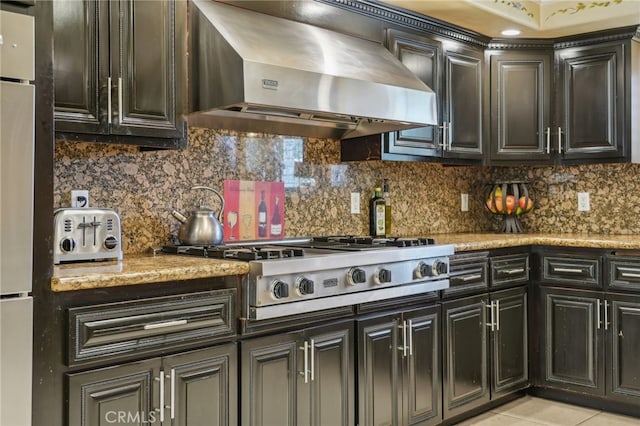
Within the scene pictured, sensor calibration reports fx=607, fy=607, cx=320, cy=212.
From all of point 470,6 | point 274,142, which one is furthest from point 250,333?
point 470,6

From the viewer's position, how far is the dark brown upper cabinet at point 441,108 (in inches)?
128

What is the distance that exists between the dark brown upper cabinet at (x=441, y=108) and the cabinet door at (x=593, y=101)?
562mm

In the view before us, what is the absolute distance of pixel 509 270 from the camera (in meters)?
3.38

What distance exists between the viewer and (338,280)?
2379 millimetres

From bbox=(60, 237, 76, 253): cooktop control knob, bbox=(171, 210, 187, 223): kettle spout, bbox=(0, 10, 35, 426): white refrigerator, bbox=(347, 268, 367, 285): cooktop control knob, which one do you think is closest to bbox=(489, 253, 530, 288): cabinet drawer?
bbox=(347, 268, 367, 285): cooktop control knob

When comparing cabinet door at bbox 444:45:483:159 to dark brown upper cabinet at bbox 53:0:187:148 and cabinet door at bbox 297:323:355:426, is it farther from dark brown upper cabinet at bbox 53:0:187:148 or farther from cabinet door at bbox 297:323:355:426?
dark brown upper cabinet at bbox 53:0:187:148

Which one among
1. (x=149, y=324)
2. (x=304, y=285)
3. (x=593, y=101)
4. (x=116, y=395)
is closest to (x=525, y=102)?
(x=593, y=101)

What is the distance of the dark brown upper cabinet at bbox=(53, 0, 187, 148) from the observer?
2045 millimetres

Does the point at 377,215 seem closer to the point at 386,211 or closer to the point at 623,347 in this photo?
the point at 386,211

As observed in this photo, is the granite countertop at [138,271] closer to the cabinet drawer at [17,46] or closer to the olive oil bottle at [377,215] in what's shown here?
the cabinet drawer at [17,46]

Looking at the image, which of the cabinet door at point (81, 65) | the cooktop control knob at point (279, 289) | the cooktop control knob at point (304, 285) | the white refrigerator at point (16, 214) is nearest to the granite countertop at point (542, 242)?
the cooktop control knob at point (304, 285)

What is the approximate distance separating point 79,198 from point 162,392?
2.94 ft

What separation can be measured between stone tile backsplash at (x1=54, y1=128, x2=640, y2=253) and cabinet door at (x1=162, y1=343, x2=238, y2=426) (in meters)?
0.75

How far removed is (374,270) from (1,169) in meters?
1.45
